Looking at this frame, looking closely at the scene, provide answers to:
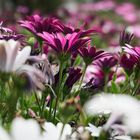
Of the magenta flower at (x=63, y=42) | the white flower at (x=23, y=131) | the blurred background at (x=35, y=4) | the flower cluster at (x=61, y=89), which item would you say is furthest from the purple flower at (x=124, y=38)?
the blurred background at (x=35, y=4)

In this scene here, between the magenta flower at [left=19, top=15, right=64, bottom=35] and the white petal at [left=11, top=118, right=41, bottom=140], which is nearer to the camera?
the white petal at [left=11, top=118, right=41, bottom=140]

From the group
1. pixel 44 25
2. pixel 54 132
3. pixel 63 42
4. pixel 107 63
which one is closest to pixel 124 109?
pixel 54 132

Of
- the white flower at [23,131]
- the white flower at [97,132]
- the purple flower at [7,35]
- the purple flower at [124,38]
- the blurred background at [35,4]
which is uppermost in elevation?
the purple flower at [7,35]

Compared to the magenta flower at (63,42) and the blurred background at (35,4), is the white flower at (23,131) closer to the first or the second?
the magenta flower at (63,42)

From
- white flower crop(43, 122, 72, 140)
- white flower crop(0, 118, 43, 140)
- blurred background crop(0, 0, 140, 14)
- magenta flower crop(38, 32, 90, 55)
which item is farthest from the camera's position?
blurred background crop(0, 0, 140, 14)

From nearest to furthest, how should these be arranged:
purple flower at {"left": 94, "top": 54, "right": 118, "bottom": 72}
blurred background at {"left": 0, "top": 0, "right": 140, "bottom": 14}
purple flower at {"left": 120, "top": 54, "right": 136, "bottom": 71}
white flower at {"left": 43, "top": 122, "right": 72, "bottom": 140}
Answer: white flower at {"left": 43, "top": 122, "right": 72, "bottom": 140} < purple flower at {"left": 120, "top": 54, "right": 136, "bottom": 71} < purple flower at {"left": 94, "top": 54, "right": 118, "bottom": 72} < blurred background at {"left": 0, "top": 0, "right": 140, "bottom": 14}

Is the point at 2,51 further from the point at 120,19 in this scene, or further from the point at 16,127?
the point at 120,19

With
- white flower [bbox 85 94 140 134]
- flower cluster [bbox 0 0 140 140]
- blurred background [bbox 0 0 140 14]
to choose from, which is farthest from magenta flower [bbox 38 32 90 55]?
blurred background [bbox 0 0 140 14]

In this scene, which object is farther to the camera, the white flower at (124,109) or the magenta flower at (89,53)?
the magenta flower at (89,53)

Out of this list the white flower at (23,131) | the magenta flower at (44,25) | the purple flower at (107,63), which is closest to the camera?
the white flower at (23,131)

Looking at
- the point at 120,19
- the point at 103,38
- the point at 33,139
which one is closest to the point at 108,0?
the point at 120,19

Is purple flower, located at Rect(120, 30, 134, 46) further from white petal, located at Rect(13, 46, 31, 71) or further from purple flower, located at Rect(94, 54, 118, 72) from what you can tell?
white petal, located at Rect(13, 46, 31, 71)
